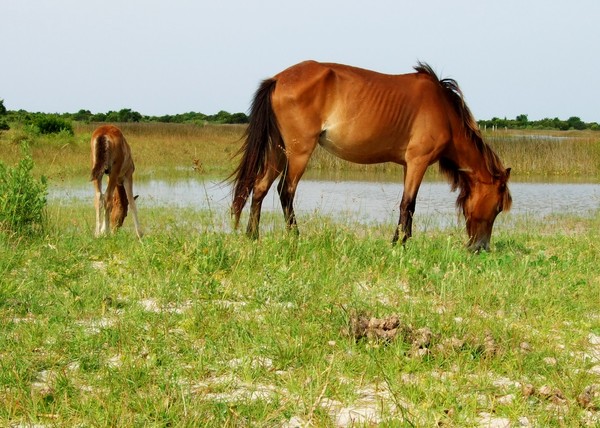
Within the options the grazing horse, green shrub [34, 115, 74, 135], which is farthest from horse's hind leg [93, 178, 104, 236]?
green shrub [34, 115, 74, 135]

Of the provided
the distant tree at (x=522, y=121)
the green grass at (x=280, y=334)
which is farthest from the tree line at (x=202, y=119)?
the green grass at (x=280, y=334)

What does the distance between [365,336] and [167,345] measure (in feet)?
3.37

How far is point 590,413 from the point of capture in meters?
3.13

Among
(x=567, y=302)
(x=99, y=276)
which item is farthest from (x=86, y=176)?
(x=567, y=302)

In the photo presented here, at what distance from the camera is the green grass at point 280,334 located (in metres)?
3.07

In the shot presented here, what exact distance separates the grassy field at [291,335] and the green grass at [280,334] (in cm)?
1

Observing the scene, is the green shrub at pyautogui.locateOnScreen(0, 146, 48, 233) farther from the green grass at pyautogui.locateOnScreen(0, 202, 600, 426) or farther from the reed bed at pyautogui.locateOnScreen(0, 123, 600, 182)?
the reed bed at pyautogui.locateOnScreen(0, 123, 600, 182)

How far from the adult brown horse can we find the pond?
144 inches

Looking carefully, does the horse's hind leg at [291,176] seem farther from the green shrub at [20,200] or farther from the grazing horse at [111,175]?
the green shrub at [20,200]

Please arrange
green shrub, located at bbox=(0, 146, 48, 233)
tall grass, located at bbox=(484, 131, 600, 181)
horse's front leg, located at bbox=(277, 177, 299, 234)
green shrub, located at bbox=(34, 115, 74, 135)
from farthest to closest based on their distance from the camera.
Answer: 1. green shrub, located at bbox=(34, 115, 74, 135)
2. tall grass, located at bbox=(484, 131, 600, 181)
3. horse's front leg, located at bbox=(277, 177, 299, 234)
4. green shrub, located at bbox=(0, 146, 48, 233)

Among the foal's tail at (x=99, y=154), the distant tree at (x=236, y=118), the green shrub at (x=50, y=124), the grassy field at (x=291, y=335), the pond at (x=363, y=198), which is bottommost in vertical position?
the pond at (x=363, y=198)

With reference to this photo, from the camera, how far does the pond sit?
13.8 meters

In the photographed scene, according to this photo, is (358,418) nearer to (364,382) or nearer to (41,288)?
(364,382)

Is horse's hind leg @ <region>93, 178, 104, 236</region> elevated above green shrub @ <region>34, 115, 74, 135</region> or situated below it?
below
